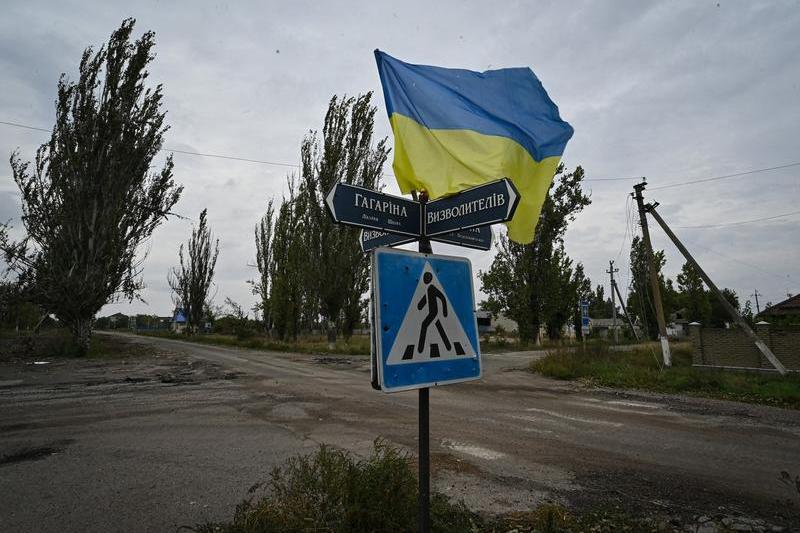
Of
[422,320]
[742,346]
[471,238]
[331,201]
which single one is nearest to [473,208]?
[471,238]

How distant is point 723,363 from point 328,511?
16147 millimetres

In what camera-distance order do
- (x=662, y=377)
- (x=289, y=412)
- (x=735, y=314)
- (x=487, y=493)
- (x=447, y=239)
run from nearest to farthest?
(x=447, y=239), (x=487, y=493), (x=289, y=412), (x=662, y=377), (x=735, y=314)

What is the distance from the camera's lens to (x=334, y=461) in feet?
10.6

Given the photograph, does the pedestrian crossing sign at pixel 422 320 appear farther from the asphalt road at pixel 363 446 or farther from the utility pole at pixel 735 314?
the utility pole at pixel 735 314

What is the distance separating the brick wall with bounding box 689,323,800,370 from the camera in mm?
12875

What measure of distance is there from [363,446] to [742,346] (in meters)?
14.3

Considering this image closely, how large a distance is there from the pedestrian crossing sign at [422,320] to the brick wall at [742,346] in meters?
15.0

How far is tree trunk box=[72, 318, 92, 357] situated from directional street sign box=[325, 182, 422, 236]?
2037cm

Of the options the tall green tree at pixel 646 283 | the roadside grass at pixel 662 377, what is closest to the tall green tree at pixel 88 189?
the roadside grass at pixel 662 377

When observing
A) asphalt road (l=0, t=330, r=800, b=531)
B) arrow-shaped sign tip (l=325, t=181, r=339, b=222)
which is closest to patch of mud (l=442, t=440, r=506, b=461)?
asphalt road (l=0, t=330, r=800, b=531)

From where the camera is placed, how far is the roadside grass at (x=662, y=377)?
10117mm

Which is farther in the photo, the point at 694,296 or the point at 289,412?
the point at 694,296

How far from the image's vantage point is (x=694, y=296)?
46562 millimetres

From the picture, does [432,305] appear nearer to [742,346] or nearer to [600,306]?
[742,346]
